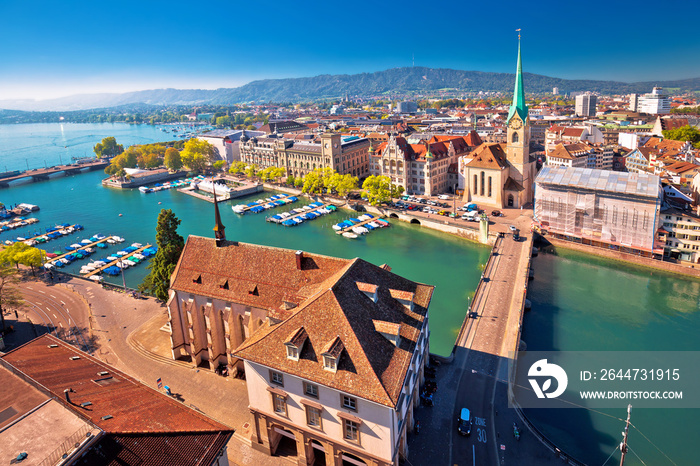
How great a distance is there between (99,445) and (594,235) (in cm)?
6286

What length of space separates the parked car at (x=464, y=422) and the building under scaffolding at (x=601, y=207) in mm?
42636

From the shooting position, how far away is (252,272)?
31438 millimetres

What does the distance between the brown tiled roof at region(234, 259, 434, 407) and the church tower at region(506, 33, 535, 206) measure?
62.0 m

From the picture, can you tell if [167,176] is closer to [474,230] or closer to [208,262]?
[474,230]

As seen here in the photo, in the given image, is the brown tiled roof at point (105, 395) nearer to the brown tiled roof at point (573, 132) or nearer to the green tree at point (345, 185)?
the green tree at point (345, 185)

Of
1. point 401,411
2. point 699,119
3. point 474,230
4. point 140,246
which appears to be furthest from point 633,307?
point 699,119

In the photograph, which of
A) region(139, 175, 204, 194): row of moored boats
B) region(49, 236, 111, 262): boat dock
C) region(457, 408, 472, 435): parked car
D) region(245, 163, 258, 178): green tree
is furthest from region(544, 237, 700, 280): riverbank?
region(139, 175, 204, 194): row of moored boats

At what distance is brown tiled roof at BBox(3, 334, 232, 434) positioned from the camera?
19062 millimetres

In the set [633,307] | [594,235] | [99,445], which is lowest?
[633,307]

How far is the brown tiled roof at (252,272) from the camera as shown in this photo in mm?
29344

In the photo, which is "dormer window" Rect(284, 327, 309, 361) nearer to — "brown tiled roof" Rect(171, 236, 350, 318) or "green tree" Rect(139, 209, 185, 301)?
"brown tiled roof" Rect(171, 236, 350, 318)

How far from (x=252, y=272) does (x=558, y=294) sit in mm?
36846

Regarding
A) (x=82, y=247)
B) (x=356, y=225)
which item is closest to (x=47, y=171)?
(x=82, y=247)

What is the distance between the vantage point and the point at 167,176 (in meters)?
130
